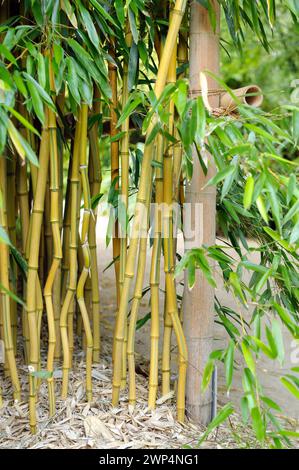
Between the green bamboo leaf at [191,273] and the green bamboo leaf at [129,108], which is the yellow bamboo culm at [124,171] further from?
the green bamboo leaf at [191,273]

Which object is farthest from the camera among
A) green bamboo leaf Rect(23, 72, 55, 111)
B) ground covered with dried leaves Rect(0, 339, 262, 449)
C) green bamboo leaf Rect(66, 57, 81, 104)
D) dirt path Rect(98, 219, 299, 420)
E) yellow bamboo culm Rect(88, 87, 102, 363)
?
dirt path Rect(98, 219, 299, 420)

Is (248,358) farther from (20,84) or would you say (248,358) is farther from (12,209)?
(12,209)

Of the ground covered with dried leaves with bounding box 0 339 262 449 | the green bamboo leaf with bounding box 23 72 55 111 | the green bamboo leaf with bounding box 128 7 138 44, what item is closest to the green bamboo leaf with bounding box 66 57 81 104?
the green bamboo leaf with bounding box 23 72 55 111

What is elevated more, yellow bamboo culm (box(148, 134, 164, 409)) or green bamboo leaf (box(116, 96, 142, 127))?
green bamboo leaf (box(116, 96, 142, 127))

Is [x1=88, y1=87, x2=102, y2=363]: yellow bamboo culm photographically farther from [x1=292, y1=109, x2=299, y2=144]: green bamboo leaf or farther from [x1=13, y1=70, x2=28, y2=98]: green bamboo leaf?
[x1=292, y1=109, x2=299, y2=144]: green bamboo leaf

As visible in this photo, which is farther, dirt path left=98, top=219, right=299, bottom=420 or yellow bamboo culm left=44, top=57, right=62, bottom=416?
dirt path left=98, top=219, right=299, bottom=420

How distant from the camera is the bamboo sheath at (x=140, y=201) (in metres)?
1.70

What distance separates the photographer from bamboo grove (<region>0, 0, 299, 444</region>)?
1.55 m

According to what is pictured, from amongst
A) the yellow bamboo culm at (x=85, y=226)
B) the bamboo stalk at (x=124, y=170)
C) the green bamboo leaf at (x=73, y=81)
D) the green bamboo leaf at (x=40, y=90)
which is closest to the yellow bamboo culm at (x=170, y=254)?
the bamboo stalk at (x=124, y=170)

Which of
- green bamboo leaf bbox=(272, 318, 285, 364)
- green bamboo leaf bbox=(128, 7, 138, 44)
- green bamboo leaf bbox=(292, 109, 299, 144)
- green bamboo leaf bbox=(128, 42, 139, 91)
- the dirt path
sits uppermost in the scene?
green bamboo leaf bbox=(128, 7, 138, 44)

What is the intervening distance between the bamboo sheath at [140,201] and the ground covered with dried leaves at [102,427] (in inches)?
3.0

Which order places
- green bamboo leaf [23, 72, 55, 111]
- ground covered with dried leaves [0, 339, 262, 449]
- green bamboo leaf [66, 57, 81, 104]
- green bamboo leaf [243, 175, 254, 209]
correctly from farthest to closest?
ground covered with dried leaves [0, 339, 262, 449] < green bamboo leaf [66, 57, 81, 104] < green bamboo leaf [23, 72, 55, 111] < green bamboo leaf [243, 175, 254, 209]

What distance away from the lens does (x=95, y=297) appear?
2.12m
